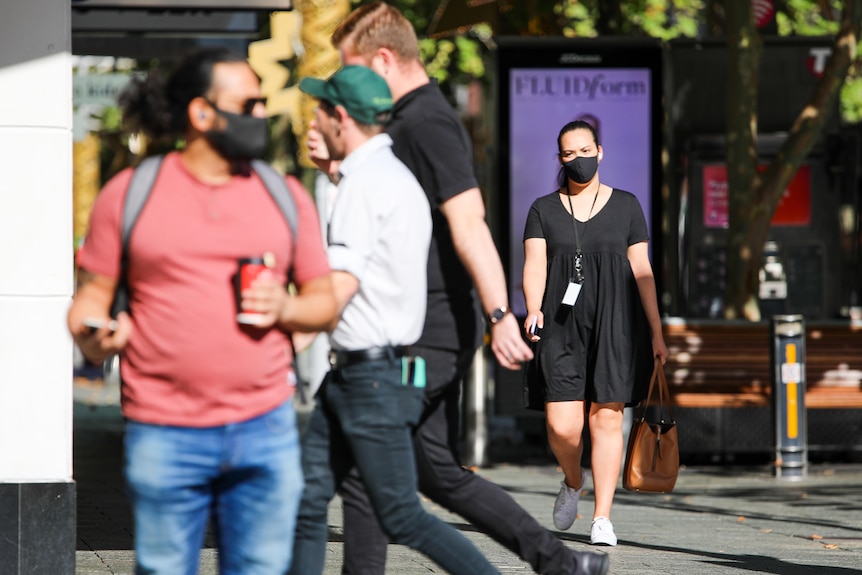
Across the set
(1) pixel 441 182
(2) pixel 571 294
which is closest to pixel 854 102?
(2) pixel 571 294

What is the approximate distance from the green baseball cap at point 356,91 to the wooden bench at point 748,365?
7.57 m

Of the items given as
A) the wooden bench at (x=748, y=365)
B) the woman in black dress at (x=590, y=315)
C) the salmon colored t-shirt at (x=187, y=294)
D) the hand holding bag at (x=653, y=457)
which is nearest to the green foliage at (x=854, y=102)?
the wooden bench at (x=748, y=365)

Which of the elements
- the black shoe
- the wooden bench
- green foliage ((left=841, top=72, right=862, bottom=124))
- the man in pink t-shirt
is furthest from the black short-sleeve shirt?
green foliage ((left=841, top=72, right=862, bottom=124))

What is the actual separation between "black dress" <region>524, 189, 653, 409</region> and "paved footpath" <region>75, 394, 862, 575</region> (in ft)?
2.33

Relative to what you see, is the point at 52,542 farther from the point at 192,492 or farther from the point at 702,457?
the point at 702,457

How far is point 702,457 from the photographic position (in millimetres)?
12430

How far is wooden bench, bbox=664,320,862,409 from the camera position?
12.0 meters

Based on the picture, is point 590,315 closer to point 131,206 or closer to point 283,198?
point 283,198

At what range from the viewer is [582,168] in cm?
723

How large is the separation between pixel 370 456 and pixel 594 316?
2.97 m

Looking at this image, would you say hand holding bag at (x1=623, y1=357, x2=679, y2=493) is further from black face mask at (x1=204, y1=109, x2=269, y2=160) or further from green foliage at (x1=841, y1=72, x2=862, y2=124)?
green foliage at (x1=841, y1=72, x2=862, y2=124)

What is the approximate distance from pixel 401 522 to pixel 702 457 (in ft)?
26.7

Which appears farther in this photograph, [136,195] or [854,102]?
[854,102]

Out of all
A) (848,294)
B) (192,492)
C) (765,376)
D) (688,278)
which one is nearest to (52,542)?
(192,492)
